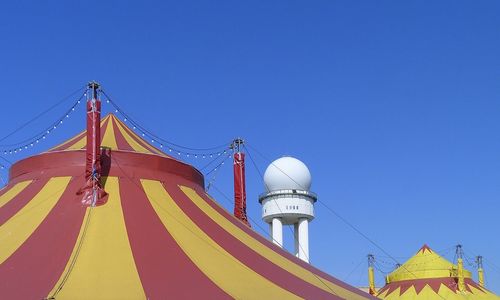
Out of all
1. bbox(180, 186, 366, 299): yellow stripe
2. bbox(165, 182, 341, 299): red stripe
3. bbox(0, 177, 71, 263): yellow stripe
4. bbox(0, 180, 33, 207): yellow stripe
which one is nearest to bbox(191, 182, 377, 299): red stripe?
bbox(180, 186, 366, 299): yellow stripe

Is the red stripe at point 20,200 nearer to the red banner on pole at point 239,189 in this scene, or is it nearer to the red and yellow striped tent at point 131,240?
the red and yellow striped tent at point 131,240

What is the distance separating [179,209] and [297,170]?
590 inches

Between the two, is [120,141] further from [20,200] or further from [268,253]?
[268,253]

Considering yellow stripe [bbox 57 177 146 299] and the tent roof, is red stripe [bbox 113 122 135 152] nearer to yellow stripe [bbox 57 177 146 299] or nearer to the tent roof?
the tent roof

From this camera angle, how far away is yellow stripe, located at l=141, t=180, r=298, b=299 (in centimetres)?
693

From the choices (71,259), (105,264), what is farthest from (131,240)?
(71,259)

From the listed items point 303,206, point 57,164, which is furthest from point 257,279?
point 303,206

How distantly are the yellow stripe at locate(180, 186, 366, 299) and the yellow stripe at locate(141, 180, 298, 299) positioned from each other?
64 centimetres

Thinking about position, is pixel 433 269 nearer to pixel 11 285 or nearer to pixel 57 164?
pixel 57 164

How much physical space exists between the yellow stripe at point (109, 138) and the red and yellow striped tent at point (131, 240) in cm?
1

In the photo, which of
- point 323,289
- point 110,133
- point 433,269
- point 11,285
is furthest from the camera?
point 433,269

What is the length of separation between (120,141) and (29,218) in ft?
7.02

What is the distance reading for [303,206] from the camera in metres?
22.8

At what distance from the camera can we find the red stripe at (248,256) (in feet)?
24.8
